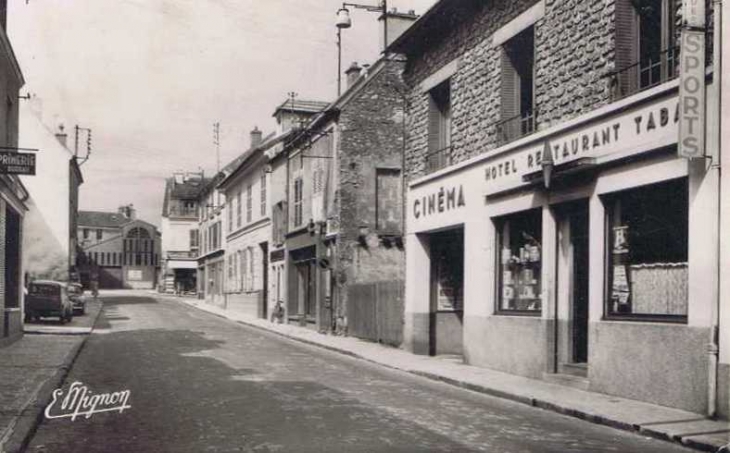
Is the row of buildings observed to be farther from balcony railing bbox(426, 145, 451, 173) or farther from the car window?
the car window

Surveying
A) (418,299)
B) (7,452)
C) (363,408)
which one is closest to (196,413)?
(363,408)

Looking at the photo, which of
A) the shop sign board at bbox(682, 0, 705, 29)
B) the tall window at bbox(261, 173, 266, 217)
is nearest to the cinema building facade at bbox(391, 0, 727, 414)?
the shop sign board at bbox(682, 0, 705, 29)

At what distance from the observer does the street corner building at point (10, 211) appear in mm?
17984

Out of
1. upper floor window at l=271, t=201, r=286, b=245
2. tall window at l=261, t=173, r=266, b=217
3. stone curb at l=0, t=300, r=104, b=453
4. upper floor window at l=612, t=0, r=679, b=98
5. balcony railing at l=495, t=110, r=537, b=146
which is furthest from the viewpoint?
tall window at l=261, t=173, r=266, b=217

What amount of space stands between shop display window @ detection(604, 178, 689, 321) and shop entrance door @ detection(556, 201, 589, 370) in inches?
45.3

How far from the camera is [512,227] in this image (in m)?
14.4

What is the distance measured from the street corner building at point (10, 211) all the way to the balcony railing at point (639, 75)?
38.5ft

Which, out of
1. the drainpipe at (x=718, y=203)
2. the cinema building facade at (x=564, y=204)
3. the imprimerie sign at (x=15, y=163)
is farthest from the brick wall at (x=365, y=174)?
the drainpipe at (x=718, y=203)

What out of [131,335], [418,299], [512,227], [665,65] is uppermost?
[665,65]

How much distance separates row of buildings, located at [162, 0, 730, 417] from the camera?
30.7 feet

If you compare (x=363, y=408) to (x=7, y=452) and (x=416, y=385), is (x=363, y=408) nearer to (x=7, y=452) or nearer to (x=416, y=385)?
(x=416, y=385)

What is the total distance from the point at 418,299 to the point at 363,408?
8250 mm

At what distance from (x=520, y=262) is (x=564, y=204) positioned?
178 cm

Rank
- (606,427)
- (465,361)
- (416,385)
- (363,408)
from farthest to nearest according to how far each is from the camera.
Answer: (465,361)
(416,385)
(363,408)
(606,427)
